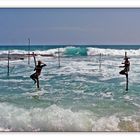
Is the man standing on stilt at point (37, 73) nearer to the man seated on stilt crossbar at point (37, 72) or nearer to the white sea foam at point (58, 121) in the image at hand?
the man seated on stilt crossbar at point (37, 72)

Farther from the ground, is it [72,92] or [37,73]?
[37,73]

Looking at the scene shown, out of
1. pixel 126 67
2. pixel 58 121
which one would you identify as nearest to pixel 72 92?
pixel 58 121

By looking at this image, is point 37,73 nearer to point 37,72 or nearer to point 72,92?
point 37,72

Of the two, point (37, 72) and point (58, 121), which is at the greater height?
point (37, 72)

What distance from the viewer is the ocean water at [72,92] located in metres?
6.11

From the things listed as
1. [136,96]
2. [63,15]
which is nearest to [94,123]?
[136,96]

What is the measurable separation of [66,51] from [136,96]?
1.67 ft

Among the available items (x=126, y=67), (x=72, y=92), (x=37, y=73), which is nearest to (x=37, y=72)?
(x=37, y=73)

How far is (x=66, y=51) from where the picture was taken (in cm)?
614

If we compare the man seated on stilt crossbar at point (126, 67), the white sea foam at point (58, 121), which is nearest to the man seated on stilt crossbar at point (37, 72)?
the white sea foam at point (58, 121)

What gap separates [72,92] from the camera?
614cm

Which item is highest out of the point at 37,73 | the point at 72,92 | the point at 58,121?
the point at 37,73
